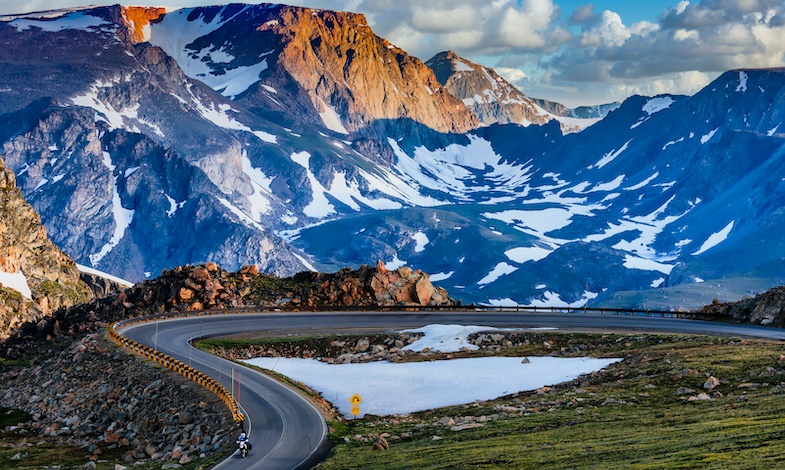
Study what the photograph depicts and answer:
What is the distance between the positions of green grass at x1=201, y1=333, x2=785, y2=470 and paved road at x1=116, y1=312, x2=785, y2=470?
233 centimetres

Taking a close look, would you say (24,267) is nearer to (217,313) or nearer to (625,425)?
(217,313)

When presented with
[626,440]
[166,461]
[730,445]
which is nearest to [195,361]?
[166,461]

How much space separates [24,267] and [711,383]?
520ft

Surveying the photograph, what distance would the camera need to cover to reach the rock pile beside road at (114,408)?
5528cm

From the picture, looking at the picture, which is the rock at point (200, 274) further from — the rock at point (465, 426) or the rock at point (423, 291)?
the rock at point (465, 426)

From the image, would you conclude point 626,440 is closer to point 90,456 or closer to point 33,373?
point 90,456

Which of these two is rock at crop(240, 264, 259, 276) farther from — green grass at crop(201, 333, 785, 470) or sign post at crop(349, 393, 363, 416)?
sign post at crop(349, 393, 363, 416)

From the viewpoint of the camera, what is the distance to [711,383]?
55.4 meters

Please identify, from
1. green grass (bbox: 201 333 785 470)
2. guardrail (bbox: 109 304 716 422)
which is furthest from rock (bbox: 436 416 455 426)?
guardrail (bbox: 109 304 716 422)

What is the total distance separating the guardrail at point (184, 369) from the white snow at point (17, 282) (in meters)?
90.8

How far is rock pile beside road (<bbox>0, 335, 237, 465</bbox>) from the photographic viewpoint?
55281 mm

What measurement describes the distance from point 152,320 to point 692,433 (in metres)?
73.2

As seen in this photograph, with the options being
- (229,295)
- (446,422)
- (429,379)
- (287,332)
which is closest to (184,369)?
(429,379)

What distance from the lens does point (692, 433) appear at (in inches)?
1593
